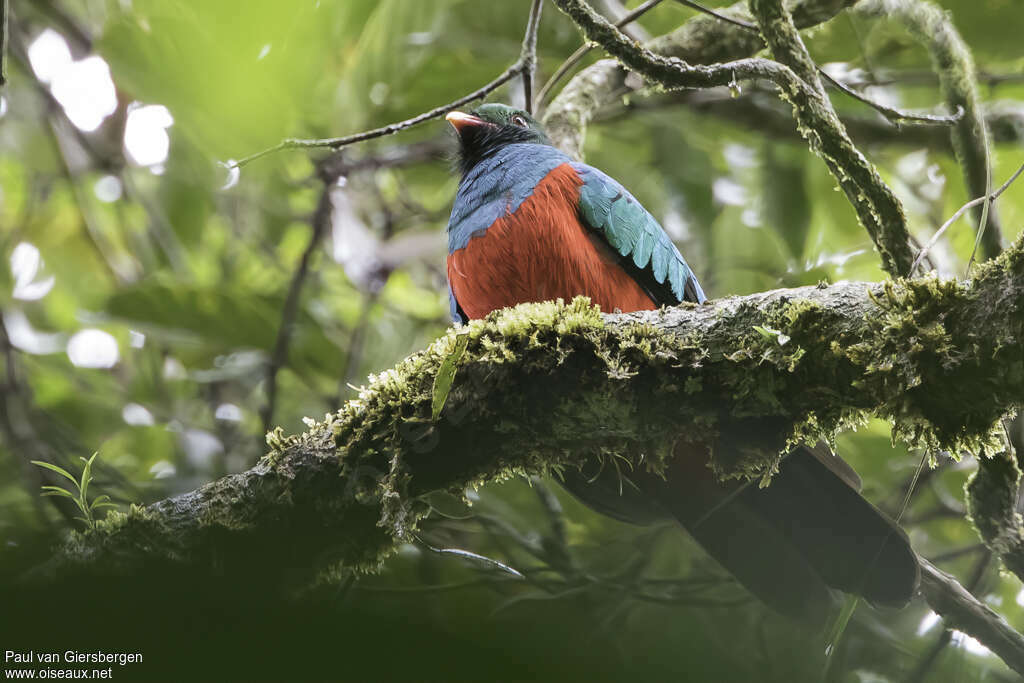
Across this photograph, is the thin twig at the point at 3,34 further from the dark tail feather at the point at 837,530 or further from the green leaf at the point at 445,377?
the dark tail feather at the point at 837,530

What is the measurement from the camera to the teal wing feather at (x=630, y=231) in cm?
334

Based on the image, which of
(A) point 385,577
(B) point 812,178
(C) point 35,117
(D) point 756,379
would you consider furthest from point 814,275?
(C) point 35,117

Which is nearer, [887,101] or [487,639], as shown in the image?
[487,639]

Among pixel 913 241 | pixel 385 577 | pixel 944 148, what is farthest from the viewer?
pixel 944 148

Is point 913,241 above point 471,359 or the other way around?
above

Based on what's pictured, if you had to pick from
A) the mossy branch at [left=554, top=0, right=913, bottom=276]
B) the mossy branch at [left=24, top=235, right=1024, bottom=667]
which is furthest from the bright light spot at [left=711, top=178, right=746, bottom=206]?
the mossy branch at [left=24, top=235, right=1024, bottom=667]

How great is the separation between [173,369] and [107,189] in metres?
1.49

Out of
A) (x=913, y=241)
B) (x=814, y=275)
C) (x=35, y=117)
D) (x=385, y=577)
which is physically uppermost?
(x=35, y=117)

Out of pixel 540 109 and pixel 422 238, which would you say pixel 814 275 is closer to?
pixel 540 109

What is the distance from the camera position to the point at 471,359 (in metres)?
Result: 2.33

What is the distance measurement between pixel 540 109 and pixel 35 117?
11.0 ft

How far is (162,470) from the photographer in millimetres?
4742

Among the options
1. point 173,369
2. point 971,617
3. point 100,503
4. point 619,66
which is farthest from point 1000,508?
point 173,369

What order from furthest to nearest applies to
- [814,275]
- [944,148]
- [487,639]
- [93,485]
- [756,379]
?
[944,148] < [814,275] < [93,485] < [756,379] < [487,639]
